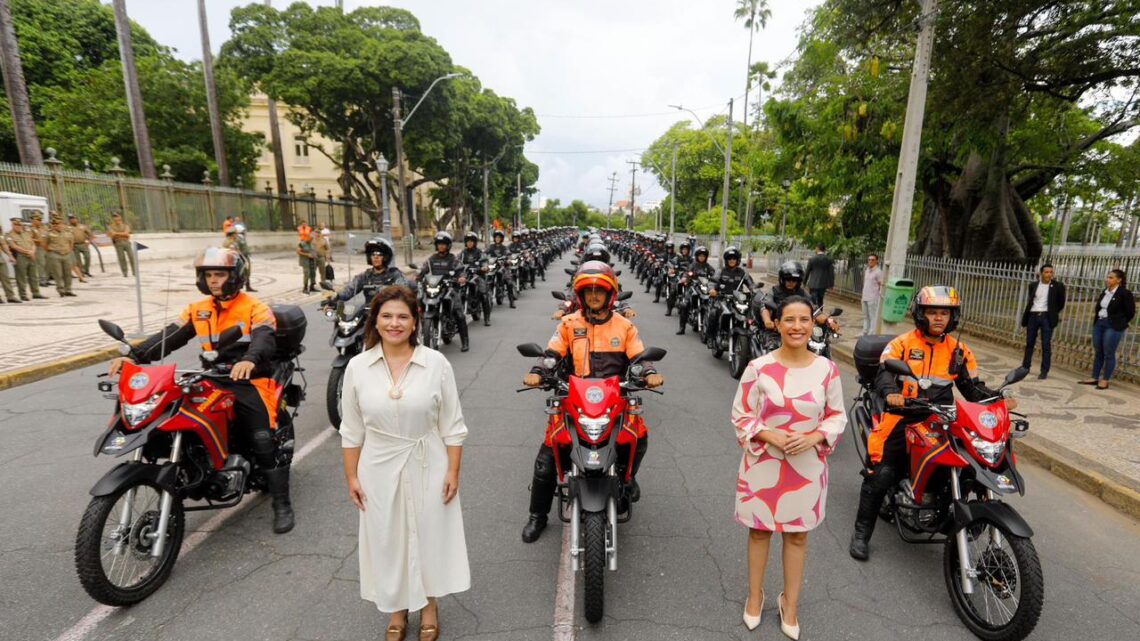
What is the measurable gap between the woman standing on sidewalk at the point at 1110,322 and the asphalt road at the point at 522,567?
3.58 meters

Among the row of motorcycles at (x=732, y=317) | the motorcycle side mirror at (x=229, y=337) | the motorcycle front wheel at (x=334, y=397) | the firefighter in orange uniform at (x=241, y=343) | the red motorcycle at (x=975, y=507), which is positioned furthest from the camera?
the row of motorcycles at (x=732, y=317)

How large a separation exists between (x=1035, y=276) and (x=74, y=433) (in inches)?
498

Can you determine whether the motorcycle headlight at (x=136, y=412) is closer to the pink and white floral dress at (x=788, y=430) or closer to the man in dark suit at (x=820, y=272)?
the pink and white floral dress at (x=788, y=430)

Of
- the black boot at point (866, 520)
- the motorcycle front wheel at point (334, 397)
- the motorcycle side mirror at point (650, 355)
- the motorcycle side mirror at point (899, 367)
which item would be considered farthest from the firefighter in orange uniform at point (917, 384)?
the motorcycle front wheel at point (334, 397)

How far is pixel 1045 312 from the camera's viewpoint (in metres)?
7.45

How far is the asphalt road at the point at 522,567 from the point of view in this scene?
281cm

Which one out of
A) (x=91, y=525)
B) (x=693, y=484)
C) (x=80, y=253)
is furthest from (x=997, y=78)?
(x=80, y=253)

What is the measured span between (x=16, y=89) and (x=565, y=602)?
2198 centimetres

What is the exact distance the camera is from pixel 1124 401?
6.60 metres

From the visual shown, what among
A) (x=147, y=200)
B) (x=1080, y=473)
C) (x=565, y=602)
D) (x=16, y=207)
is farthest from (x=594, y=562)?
(x=147, y=200)

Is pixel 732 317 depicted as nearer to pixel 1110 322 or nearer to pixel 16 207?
pixel 1110 322

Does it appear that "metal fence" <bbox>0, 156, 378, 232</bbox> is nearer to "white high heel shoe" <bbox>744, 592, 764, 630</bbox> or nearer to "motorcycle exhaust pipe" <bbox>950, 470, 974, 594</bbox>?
"white high heel shoe" <bbox>744, 592, 764, 630</bbox>

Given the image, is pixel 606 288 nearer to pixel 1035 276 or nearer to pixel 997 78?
pixel 1035 276

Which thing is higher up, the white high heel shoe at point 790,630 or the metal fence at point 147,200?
the metal fence at point 147,200
